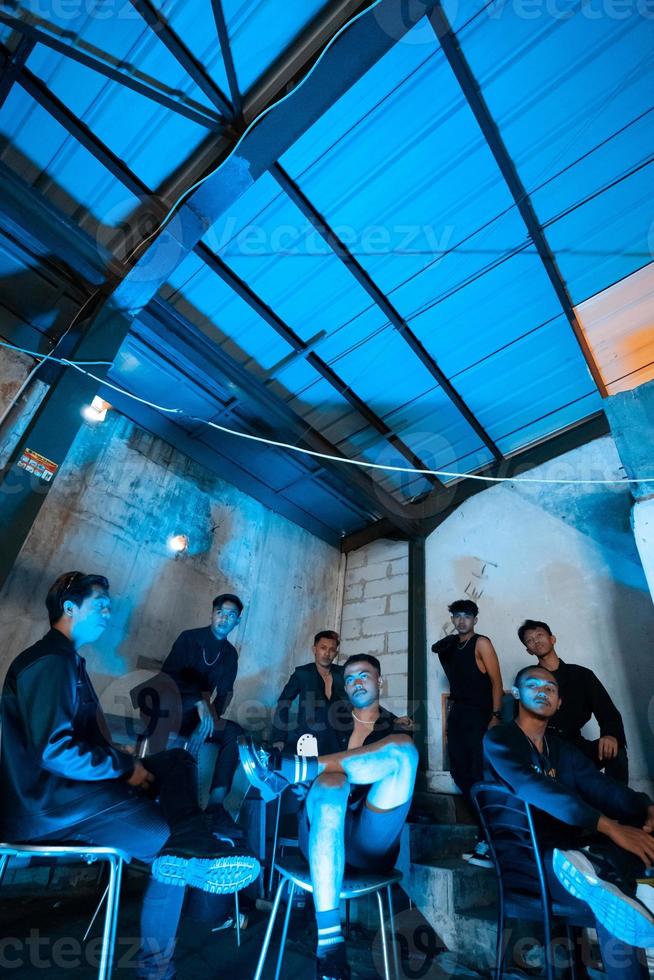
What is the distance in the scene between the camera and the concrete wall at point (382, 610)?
519 centimetres

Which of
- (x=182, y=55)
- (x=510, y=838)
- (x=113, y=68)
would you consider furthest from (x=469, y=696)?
(x=113, y=68)

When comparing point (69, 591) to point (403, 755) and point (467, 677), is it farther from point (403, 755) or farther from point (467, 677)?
point (467, 677)

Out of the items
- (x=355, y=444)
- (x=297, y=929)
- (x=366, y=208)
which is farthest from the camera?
(x=355, y=444)

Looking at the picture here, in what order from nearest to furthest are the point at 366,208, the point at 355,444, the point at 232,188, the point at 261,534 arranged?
the point at 232,188 < the point at 366,208 < the point at 355,444 < the point at 261,534

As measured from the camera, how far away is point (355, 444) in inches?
198

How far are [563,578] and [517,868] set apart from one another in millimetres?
3118

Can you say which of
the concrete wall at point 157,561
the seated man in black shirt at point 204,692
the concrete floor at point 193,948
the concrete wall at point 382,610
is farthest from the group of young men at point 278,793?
the concrete wall at point 382,610

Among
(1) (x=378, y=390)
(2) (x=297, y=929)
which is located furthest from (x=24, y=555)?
(1) (x=378, y=390)

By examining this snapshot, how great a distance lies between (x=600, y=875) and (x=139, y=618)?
351 centimetres

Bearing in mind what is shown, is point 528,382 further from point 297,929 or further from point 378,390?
point 297,929

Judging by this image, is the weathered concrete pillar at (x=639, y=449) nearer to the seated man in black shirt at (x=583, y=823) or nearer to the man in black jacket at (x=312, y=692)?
the seated man in black shirt at (x=583, y=823)

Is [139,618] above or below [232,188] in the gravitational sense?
below

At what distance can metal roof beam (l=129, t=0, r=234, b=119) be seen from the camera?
244 centimetres

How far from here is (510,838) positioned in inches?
73.6
